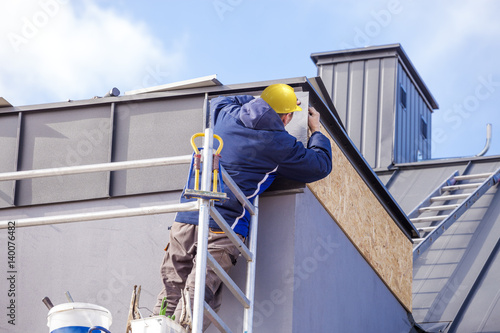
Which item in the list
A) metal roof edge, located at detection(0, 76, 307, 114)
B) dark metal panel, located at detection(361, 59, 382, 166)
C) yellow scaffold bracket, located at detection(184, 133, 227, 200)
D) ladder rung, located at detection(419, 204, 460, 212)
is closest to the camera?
yellow scaffold bracket, located at detection(184, 133, 227, 200)

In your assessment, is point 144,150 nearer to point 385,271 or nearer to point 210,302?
point 210,302

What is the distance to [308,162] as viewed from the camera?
239 inches

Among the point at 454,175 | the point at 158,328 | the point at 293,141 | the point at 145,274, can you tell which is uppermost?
the point at 454,175

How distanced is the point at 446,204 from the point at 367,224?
5.59 m

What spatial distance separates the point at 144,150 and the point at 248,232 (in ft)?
5.18

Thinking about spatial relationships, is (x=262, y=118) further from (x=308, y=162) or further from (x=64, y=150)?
(x=64, y=150)

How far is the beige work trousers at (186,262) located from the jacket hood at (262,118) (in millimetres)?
852

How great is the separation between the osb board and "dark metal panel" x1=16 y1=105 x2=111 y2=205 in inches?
77.4

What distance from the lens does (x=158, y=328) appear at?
4.66 metres

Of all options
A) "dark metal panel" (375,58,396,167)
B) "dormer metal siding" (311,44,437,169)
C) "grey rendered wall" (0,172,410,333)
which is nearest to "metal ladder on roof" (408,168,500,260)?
"dark metal panel" (375,58,396,167)

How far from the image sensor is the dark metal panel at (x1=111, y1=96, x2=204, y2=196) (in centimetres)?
690

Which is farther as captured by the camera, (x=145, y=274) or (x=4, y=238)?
(x=4, y=238)

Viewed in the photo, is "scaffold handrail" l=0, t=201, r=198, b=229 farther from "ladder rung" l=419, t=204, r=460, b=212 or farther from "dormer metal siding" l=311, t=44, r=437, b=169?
"dormer metal siding" l=311, t=44, r=437, b=169

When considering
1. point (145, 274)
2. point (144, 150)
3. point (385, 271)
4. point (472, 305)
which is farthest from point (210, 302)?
point (472, 305)
